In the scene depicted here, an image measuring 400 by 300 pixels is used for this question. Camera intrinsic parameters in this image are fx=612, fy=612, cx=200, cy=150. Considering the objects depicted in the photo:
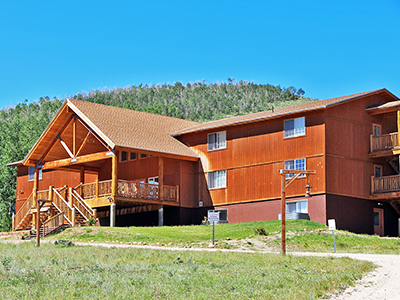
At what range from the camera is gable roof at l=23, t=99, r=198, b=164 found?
36500 millimetres

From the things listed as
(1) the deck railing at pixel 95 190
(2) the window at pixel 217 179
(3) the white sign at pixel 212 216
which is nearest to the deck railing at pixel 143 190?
(1) the deck railing at pixel 95 190

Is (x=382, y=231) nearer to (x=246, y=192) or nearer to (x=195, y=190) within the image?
(x=246, y=192)

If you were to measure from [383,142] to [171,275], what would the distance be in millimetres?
22347

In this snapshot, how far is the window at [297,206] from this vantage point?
34.8m

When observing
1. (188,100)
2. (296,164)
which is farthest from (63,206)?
(188,100)

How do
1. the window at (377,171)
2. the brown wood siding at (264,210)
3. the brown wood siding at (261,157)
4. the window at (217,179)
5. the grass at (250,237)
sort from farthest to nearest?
the window at (217,179) < the window at (377,171) < the brown wood siding at (261,157) < the brown wood siding at (264,210) < the grass at (250,237)

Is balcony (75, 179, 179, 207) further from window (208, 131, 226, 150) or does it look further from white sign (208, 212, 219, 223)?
white sign (208, 212, 219, 223)

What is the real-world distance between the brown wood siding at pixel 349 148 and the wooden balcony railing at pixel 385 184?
0.98ft

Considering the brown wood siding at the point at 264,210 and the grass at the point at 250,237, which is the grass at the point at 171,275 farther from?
the brown wood siding at the point at 264,210

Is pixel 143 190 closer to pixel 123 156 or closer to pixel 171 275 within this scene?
pixel 123 156

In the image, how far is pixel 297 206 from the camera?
35125mm

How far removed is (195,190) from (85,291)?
24.9 metres

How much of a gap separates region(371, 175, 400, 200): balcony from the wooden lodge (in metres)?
0.06

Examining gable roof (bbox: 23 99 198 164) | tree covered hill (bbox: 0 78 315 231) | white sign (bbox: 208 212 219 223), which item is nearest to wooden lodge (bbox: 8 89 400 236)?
gable roof (bbox: 23 99 198 164)
